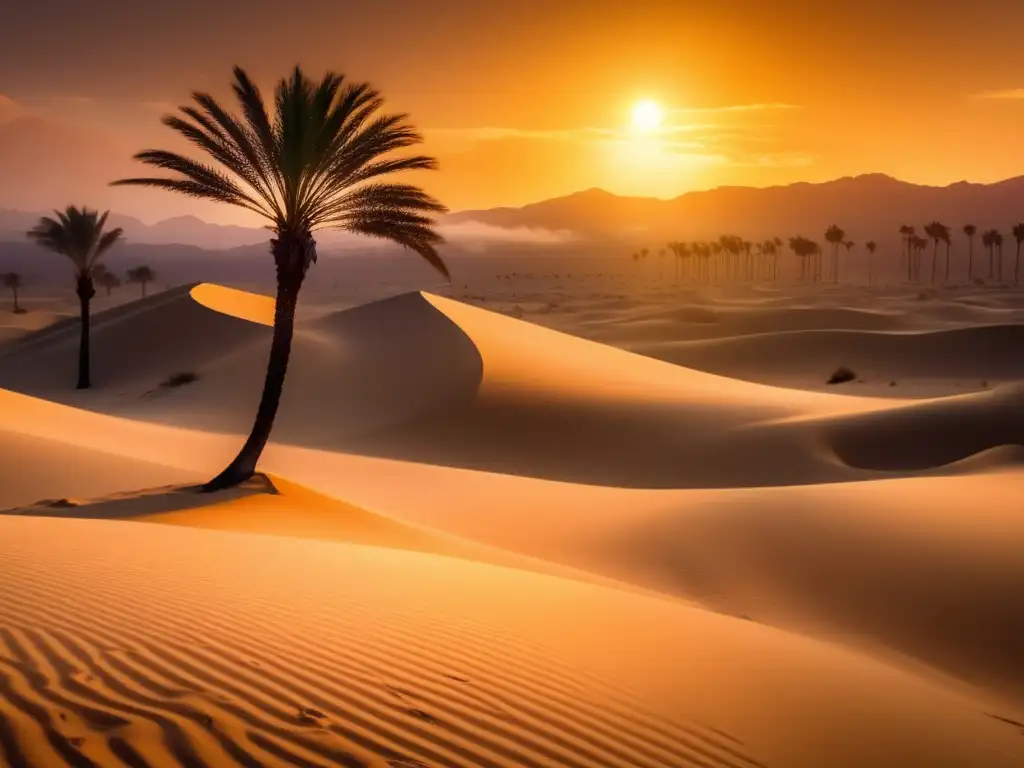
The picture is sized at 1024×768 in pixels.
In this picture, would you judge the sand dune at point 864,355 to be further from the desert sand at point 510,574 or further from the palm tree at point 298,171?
the palm tree at point 298,171

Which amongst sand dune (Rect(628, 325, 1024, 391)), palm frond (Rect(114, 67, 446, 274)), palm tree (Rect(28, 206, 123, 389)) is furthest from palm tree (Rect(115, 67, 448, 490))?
sand dune (Rect(628, 325, 1024, 391))

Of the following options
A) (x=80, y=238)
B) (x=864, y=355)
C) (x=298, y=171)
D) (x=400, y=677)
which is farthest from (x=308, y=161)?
(x=864, y=355)

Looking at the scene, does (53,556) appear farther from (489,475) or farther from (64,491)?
(489,475)

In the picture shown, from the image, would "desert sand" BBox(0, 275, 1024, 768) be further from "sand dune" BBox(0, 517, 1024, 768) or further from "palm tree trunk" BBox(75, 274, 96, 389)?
"palm tree trunk" BBox(75, 274, 96, 389)

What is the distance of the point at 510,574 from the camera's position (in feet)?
30.5

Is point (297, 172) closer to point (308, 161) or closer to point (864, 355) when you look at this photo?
point (308, 161)

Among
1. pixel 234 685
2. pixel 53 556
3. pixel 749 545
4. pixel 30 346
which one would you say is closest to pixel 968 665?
pixel 749 545

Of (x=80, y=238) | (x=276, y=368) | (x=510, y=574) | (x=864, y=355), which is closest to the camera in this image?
(x=510, y=574)

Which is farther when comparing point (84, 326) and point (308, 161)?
point (84, 326)

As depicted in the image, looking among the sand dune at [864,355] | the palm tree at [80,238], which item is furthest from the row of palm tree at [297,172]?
the sand dune at [864,355]

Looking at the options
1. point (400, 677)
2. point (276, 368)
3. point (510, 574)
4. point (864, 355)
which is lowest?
point (864, 355)

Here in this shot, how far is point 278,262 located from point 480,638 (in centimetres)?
1009

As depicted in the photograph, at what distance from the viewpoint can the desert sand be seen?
15.2ft

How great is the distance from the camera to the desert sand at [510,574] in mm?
4625
